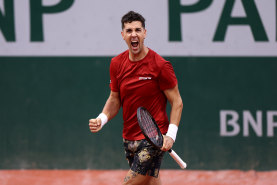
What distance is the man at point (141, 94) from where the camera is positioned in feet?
12.8

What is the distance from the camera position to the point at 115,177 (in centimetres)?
628

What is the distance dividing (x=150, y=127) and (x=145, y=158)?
26 cm

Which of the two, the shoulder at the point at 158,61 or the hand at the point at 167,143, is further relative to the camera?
the shoulder at the point at 158,61

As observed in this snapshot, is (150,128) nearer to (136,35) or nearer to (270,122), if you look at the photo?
(136,35)

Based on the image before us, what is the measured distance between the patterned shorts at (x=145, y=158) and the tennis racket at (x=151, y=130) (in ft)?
0.41

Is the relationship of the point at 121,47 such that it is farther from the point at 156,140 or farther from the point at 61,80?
the point at 156,140

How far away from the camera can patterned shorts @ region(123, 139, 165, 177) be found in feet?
12.7

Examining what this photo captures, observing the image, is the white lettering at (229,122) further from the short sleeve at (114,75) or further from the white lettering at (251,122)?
the short sleeve at (114,75)

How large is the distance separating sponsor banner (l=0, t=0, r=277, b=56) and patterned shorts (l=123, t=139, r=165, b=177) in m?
2.53

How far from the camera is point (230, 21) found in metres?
6.28

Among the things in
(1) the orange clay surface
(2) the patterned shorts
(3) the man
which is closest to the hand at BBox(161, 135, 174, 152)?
(3) the man

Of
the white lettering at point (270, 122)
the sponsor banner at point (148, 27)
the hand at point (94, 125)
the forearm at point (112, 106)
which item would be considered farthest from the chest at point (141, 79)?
the white lettering at point (270, 122)

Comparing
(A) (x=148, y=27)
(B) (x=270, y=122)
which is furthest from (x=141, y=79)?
(B) (x=270, y=122)

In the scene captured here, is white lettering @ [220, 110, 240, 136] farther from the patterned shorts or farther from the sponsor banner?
the patterned shorts
